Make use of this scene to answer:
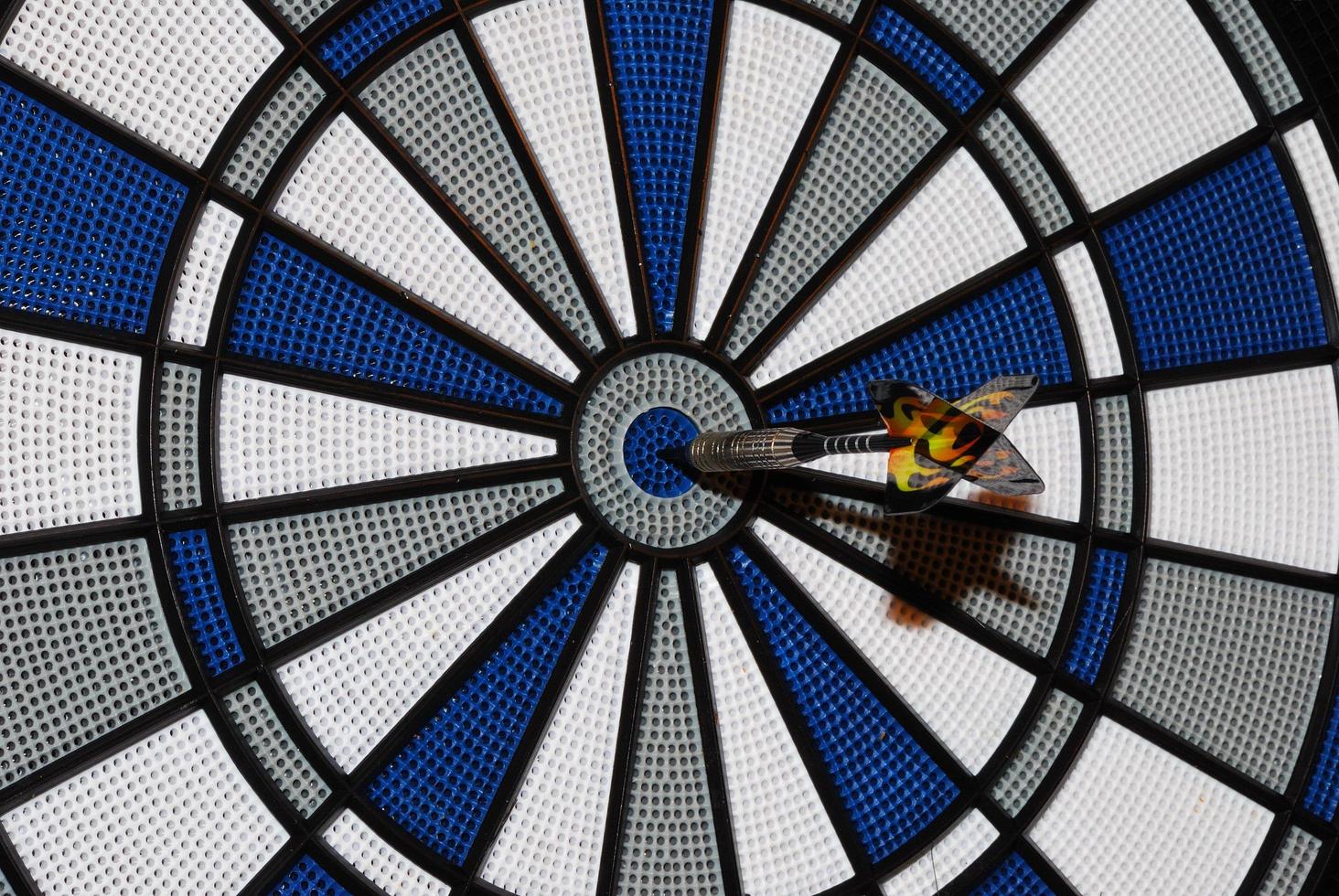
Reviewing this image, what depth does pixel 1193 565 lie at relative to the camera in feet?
32.0

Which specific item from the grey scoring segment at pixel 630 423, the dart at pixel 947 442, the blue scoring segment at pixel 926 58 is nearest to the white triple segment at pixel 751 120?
the blue scoring segment at pixel 926 58

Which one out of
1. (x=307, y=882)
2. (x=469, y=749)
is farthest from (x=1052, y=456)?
(x=307, y=882)

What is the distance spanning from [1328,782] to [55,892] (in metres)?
10.0

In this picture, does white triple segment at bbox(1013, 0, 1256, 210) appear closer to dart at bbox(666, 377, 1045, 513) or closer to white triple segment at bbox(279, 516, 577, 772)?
dart at bbox(666, 377, 1045, 513)

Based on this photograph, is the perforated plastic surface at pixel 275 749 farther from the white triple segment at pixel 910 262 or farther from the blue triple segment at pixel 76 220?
the white triple segment at pixel 910 262

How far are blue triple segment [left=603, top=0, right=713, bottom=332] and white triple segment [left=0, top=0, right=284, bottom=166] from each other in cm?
251

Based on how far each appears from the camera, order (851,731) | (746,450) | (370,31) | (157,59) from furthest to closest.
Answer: (851,731) < (370,31) < (157,59) < (746,450)

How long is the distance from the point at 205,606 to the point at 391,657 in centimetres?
137

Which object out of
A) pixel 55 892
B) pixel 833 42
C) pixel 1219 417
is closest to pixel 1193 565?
pixel 1219 417

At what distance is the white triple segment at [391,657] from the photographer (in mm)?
8602

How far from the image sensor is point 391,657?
870cm

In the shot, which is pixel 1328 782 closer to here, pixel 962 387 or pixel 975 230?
pixel 962 387

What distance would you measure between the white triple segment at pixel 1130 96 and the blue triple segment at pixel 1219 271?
335 millimetres

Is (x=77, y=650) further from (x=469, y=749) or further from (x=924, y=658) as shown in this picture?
(x=924, y=658)
